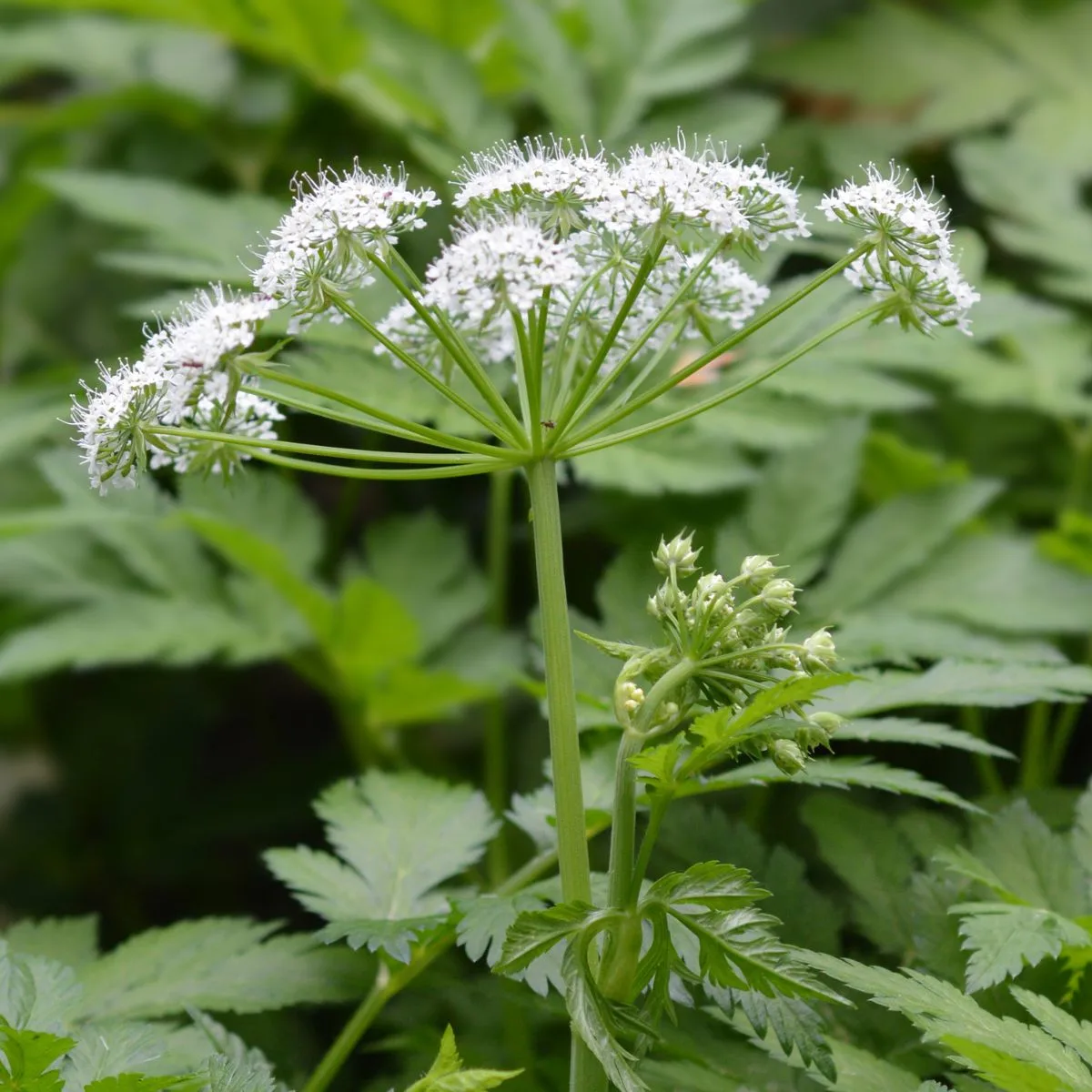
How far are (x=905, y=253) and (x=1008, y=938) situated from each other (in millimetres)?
605

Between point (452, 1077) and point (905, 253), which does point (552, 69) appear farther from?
point (452, 1077)

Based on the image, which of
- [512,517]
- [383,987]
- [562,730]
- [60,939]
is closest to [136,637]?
[60,939]

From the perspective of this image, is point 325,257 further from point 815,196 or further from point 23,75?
point 23,75

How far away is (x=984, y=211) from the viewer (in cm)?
276

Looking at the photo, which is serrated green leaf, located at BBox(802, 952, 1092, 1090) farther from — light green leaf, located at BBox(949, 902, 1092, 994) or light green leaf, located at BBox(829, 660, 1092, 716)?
light green leaf, located at BBox(829, 660, 1092, 716)

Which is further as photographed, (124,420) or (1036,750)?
(1036,750)

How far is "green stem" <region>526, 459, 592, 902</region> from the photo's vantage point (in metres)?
0.99

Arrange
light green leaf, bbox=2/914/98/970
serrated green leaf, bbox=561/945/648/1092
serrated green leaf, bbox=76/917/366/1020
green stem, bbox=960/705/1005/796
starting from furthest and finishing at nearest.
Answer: green stem, bbox=960/705/1005/796 < light green leaf, bbox=2/914/98/970 < serrated green leaf, bbox=76/917/366/1020 < serrated green leaf, bbox=561/945/648/1092

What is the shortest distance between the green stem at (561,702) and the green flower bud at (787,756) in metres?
0.16

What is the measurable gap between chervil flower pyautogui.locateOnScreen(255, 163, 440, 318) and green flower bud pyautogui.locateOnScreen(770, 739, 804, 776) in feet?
1.69

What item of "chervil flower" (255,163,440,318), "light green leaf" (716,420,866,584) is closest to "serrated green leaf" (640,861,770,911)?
"chervil flower" (255,163,440,318)

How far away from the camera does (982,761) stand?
5.38 ft

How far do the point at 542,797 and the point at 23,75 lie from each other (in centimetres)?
287

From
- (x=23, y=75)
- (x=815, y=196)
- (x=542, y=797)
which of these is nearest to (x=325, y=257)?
(x=542, y=797)
